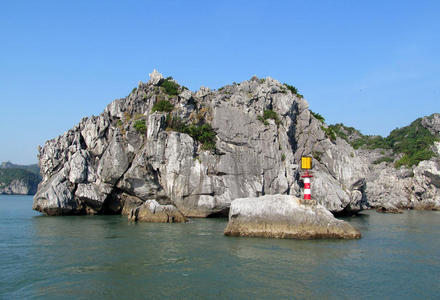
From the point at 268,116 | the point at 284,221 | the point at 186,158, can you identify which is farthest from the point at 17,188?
the point at 284,221

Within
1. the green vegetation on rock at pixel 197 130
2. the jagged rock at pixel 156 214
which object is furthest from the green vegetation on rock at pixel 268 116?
the jagged rock at pixel 156 214

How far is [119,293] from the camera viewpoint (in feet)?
50.0

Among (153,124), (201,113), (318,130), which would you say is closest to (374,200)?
(318,130)

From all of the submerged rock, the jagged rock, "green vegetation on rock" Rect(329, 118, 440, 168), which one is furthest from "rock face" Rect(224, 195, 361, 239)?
"green vegetation on rock" Rect(329, 118, 440, 168)

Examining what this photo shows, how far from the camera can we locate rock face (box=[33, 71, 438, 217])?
48500mm

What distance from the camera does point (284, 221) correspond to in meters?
28.9

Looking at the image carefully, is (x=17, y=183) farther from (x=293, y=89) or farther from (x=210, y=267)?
(x=210, y=267)

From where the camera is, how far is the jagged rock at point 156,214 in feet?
127

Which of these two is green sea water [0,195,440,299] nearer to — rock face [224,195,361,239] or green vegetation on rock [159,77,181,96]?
rock face [224,195,361,239]

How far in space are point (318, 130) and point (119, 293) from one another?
5155cm

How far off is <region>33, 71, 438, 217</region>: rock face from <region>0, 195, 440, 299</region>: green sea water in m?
18.0

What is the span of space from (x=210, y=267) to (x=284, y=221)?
11093 millimetres

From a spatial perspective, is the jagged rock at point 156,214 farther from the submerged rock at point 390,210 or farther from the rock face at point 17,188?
the rock face at point 17,188

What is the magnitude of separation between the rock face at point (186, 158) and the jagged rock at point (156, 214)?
327 inches
